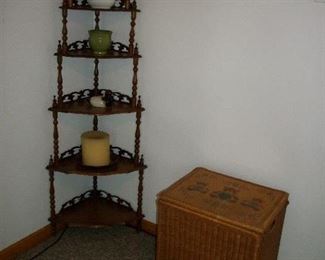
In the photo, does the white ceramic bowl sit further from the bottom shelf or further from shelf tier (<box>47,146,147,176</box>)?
the bottom shelf

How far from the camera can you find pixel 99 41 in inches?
83.3

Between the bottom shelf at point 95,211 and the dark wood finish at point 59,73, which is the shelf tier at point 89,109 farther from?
the bottom shelf at point 95,211

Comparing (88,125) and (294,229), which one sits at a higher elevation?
(88,125)

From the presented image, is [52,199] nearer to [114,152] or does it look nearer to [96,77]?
[114,152]

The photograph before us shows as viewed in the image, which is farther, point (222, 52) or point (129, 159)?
point (129, 159)

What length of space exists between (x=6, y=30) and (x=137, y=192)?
1.28 m

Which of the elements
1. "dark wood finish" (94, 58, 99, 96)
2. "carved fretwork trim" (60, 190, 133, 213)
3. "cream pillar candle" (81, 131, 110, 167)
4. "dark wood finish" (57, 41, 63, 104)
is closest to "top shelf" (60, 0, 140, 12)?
"dark wood finish" (57, 41, 63, 104)

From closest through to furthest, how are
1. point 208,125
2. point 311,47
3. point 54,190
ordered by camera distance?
1. point 311,47
2. point 208,125
3. point 54,190

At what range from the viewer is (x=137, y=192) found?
8.40ft

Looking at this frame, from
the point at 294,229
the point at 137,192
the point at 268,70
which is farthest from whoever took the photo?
the point at 137,192

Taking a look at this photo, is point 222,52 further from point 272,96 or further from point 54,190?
point 54,190

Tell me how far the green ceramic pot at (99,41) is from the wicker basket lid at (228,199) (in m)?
0.86

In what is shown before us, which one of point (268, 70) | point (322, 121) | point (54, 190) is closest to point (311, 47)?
point (268, 70)

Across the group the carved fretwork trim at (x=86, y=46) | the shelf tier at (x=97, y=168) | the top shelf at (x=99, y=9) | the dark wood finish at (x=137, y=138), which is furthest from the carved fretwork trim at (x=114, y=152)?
the top shelf at (x=99, y=9)
